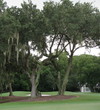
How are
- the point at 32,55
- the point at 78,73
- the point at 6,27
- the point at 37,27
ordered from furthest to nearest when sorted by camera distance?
the point at 78,73 < the point at 32,55 < the point at 37,27 < the point at 6,27

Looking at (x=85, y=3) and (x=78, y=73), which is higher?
(x=85, y=3)

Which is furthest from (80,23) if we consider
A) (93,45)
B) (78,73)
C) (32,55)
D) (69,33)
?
(78,73)

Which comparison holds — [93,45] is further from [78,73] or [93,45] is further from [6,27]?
[78,73]

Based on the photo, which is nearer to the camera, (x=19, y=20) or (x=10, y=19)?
(x=10, y=19)

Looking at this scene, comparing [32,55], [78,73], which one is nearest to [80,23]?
[32,55]

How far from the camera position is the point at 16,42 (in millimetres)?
30859

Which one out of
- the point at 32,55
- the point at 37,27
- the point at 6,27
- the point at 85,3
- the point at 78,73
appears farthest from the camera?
the point at 78,73

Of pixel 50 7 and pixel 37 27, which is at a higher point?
pixel 50 7

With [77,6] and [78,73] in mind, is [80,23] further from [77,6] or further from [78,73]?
[78,73]

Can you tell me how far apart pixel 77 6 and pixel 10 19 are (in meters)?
8.42

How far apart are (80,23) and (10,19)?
8.21 m

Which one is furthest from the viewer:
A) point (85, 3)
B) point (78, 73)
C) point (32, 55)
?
point (78, 73)

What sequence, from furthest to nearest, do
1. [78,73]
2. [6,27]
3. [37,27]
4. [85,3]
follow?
1. [78,73]
2. [85,3]
3. [37,27]
4. [6,27]

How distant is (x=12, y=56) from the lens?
110 feet
